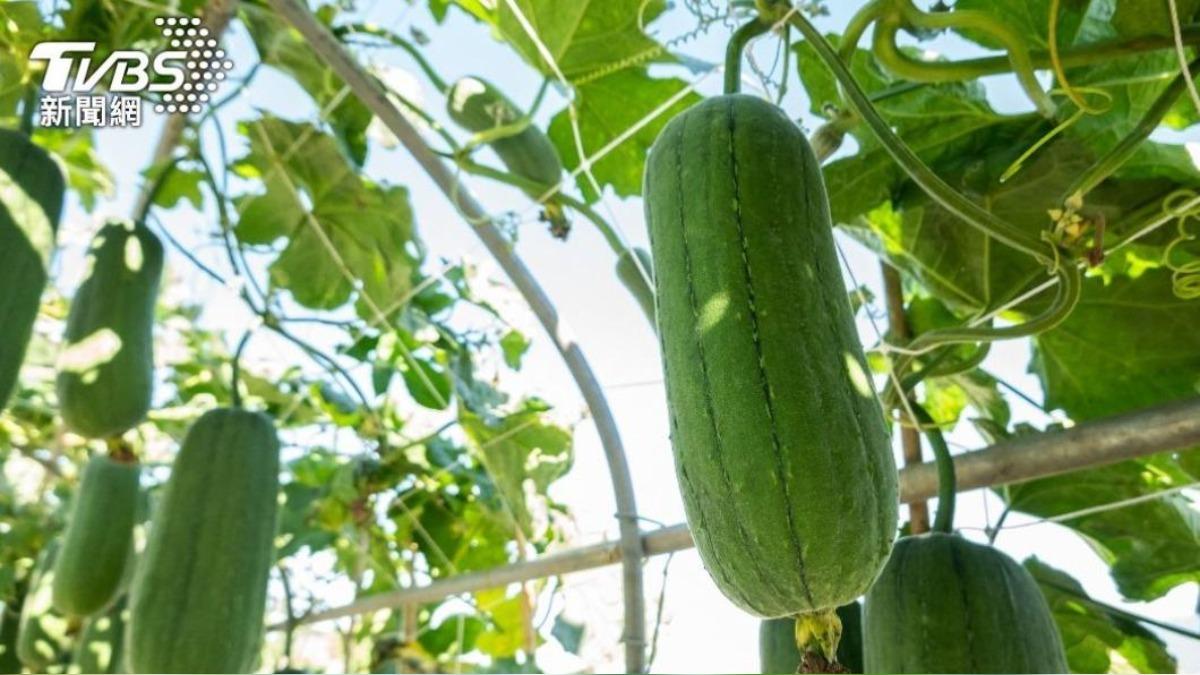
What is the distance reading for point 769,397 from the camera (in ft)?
3.45

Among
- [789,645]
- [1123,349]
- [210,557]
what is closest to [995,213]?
[1123,349]

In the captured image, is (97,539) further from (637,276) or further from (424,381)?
(637,276)

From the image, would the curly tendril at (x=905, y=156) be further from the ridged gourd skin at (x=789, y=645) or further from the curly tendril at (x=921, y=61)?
the ridged gourd skin at (x=789, y=645)

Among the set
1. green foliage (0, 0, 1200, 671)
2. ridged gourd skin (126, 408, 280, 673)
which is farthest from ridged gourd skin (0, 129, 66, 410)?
ridged gourd skin (126, 408, 280, 673)

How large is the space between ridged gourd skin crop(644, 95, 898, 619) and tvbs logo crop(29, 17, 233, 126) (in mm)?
1769

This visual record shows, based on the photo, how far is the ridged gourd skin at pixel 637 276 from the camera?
1938 millimetres

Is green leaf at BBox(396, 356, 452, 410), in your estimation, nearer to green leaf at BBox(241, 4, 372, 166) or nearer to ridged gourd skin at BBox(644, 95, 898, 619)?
green leaf at BBox(241, 4, 372, 166)

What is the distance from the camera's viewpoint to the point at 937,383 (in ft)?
7.63

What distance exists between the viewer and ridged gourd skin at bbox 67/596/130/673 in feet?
8.62

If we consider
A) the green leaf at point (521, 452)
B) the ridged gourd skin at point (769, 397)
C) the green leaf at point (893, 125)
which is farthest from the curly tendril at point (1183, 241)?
the green leaf at point (521, 452)

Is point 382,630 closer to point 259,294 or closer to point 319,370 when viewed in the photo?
point 319,370

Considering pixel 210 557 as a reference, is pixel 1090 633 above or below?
below

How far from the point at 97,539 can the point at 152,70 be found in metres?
1.06

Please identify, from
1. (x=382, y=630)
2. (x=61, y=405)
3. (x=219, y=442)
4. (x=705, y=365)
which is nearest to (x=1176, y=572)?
(x=705, y=365)
